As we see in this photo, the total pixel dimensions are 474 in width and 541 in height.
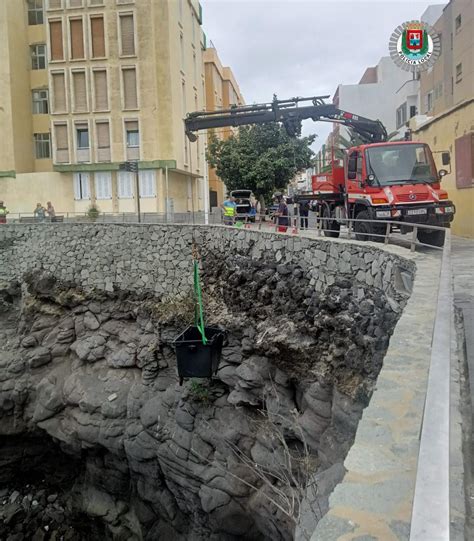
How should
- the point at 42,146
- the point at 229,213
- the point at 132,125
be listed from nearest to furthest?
the point at 229,213
the point at 132,125
the point at 42,146

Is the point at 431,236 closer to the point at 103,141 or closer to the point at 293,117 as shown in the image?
the point at 293,117

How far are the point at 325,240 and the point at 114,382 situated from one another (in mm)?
8225

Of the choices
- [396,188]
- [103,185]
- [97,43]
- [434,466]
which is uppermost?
[97,43]

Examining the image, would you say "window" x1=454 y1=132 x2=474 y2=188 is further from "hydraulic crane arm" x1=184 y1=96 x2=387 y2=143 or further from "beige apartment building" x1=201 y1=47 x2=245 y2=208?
"beige apartment building" x1=201 y1=47 x2=245 y2=208

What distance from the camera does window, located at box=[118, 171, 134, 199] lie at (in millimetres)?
29469

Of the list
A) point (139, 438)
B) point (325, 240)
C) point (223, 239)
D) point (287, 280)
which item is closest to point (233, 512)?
point (139, 438)

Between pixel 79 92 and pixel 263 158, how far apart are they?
38.6 ft

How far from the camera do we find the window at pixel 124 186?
29.5 metres

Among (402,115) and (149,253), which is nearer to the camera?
(149,253)

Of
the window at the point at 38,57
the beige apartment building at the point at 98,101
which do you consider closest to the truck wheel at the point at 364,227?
the beige apartment building at the point at 98,101

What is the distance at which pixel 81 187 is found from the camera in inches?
1181

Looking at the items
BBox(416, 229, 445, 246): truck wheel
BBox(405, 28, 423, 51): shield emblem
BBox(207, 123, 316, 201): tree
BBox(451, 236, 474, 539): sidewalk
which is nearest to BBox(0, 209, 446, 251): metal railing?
BBox(416, 229, 445, 246): truck wheel

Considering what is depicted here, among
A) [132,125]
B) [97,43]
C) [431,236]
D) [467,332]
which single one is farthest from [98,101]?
[467,332]

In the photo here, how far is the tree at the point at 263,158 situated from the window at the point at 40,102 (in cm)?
1250
